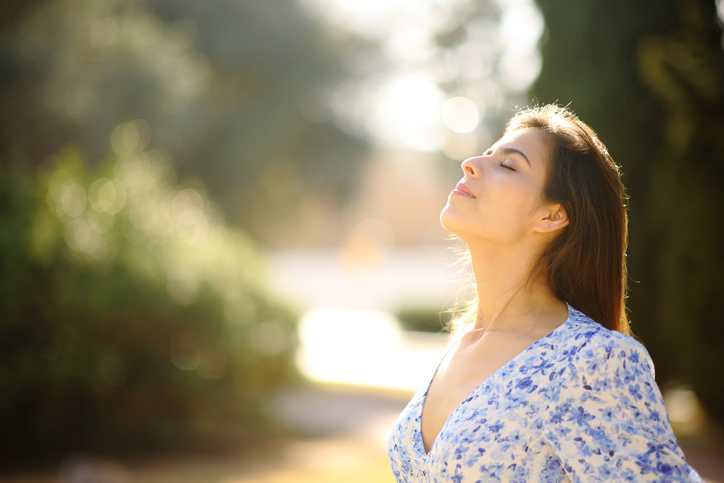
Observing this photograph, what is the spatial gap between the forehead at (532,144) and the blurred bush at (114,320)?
16.7ft

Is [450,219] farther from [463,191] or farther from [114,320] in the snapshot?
[114,320]

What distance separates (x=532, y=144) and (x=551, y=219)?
8.9 inches

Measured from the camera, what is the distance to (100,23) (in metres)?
12.2

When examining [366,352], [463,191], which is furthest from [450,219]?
[366,352]

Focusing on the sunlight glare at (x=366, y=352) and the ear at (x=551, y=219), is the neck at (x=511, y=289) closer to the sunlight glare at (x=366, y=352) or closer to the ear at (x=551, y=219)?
the ear at (x=551, y=219)

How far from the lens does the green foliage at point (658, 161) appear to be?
6375mm

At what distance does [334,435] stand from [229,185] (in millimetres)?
9320

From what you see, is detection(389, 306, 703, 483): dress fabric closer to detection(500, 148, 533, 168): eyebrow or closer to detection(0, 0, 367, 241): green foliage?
detection(500, 148, 533, 168): eyebrow

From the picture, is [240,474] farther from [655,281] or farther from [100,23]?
[100,23]

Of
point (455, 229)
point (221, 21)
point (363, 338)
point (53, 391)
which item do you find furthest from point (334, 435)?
point (221, 21)

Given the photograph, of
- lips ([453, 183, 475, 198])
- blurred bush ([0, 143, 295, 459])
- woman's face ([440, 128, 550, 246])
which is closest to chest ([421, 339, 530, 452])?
woman's face ([440, 128, 550, 246])

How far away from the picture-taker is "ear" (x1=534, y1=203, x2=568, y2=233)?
1.70m

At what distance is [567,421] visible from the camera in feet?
4.60

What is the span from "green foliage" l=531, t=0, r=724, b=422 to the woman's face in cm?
478
